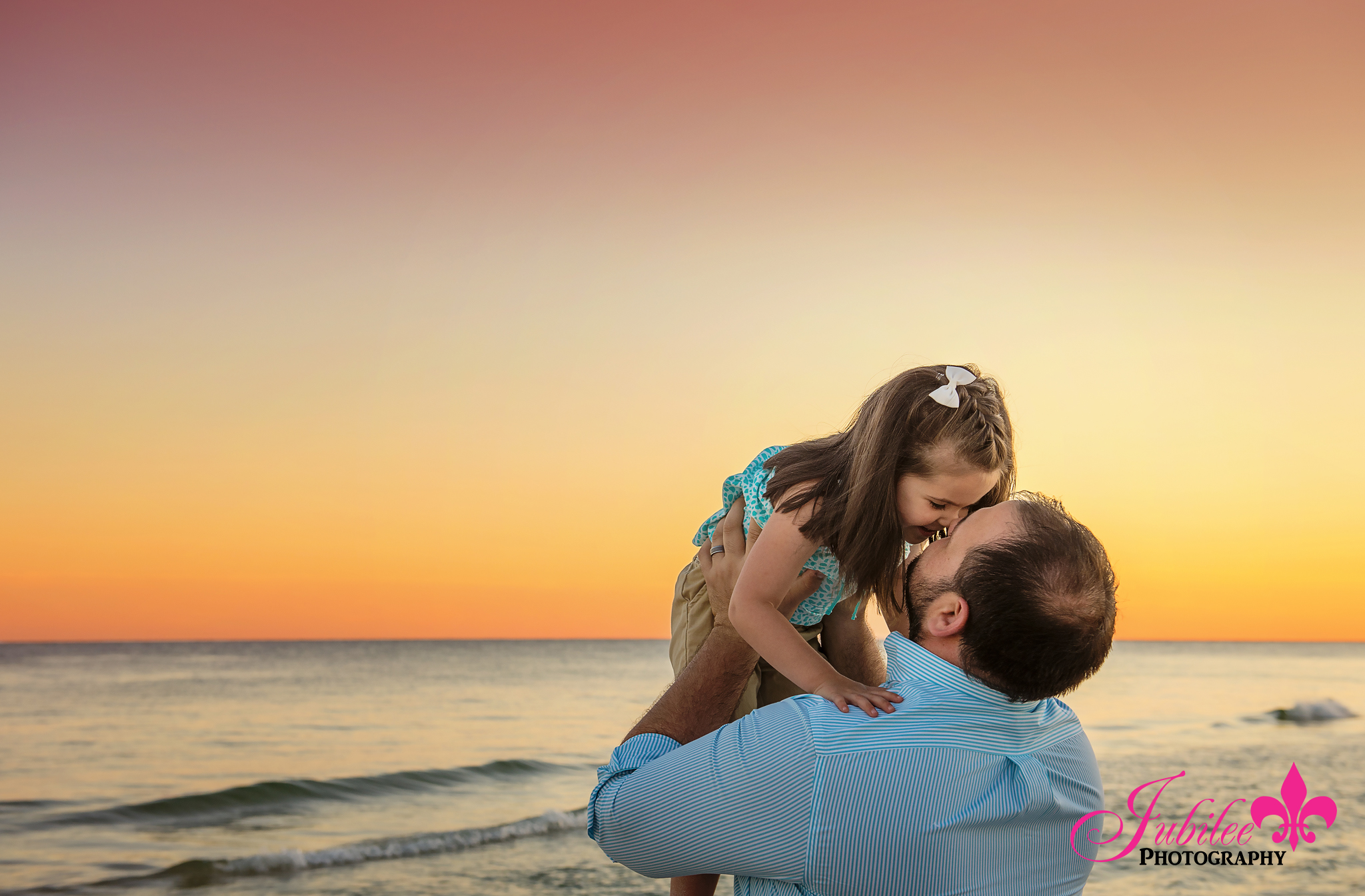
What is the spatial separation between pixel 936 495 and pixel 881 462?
168mm

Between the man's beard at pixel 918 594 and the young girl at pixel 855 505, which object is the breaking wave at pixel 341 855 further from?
the man's beard at pixel 918 594

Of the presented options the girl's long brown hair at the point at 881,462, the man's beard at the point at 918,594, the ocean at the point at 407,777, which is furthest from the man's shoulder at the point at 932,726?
the ocean at the point at 407,777

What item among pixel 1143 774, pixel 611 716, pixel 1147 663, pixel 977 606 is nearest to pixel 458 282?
pixel 611 716

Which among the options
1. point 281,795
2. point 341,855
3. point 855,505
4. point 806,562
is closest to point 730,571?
point 806,562

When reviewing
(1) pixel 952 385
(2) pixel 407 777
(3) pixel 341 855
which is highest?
(1) pixel 952 385

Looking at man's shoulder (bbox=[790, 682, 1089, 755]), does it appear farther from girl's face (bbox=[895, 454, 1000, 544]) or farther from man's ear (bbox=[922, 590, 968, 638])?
girl's face (bbox=[895, 454, 1000, 544])

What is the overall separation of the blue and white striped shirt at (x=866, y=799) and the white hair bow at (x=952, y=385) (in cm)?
110

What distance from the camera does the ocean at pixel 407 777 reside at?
7668 mm

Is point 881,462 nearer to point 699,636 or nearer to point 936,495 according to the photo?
point 936,495

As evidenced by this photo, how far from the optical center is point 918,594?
1.54 metres

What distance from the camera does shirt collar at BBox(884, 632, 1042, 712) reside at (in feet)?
4.58

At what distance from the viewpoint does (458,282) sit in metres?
14.9

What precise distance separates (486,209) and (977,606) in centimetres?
1374

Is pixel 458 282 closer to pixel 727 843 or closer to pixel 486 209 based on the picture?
pixel 486 209
